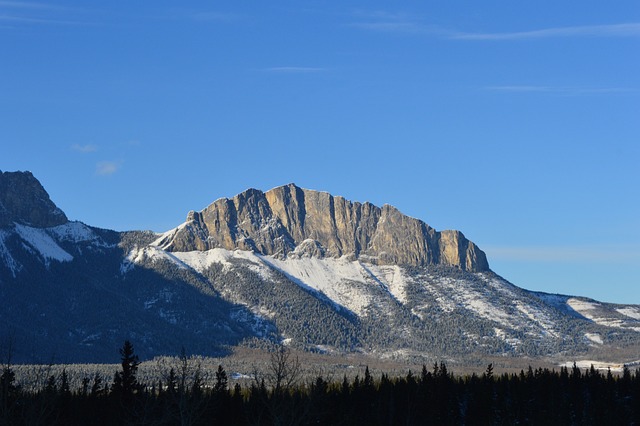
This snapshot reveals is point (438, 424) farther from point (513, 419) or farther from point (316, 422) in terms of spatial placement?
point (316, 422)

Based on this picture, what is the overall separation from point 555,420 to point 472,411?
16.0 m

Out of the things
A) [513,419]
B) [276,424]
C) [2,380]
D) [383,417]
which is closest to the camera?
[276,424]

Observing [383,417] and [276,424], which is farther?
[383,417]

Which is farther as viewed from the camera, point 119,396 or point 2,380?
point 119,396

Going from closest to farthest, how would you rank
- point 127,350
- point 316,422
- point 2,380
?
point 2,380
point 127,350
point 316,422

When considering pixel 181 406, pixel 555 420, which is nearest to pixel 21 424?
pixel 181 406

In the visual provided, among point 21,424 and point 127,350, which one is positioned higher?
point 127,350

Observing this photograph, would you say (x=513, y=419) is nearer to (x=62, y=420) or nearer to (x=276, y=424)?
(x=62, y=420)

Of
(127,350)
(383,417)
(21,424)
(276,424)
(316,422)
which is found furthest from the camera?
(383,417)

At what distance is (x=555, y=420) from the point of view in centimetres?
19138

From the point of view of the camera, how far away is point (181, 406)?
99.6m

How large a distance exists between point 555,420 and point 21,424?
99.5 m

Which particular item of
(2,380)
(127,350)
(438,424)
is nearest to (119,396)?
(127,350)

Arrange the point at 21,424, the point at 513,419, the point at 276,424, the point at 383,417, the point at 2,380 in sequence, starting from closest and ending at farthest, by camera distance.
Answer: the point at 276,424, the point at 2,380, the point at 21,424, the point at 383,417, the point at 513,419
